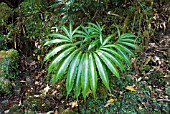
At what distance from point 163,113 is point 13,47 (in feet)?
7.90

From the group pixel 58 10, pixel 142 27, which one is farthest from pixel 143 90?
pixel 58 10

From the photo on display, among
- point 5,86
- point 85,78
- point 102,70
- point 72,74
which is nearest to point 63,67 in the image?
point 72,74

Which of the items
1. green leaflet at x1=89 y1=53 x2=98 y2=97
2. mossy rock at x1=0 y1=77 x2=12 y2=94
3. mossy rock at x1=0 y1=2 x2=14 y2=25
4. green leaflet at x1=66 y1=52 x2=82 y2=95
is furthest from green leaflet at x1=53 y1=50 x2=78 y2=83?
mossy rock at x1=0 y1=2 x2=14 y2=25

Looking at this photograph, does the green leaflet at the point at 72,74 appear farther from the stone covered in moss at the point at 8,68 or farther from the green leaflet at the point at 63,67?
the stone covered in moss at the point at 8,68

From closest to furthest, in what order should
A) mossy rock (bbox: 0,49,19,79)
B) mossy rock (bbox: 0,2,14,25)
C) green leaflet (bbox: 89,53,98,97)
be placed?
green leaflet (bbox: 89,53,98,97), mossy rock (bbox: 0,49,19,79), mossy rock (bbox: 0,2,14,25)

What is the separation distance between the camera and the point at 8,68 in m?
2.99

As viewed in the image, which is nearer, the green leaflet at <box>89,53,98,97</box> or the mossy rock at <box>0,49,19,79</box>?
the green leaflet at <box>89,53,98,97</box>

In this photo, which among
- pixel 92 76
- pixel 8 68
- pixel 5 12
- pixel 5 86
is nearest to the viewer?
pixel 92 76

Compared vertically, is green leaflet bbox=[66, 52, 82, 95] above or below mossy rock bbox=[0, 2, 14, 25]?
below

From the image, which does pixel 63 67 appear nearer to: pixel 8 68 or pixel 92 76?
pixel 92 76

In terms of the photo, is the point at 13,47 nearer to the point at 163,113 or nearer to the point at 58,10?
the point at 58,10

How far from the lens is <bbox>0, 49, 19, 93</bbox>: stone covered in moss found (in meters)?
2.84

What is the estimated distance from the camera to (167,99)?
236cm

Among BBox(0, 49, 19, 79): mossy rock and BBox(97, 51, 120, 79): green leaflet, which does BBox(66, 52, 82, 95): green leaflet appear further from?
BBox(0, 49, 19, 79): mossy rock
